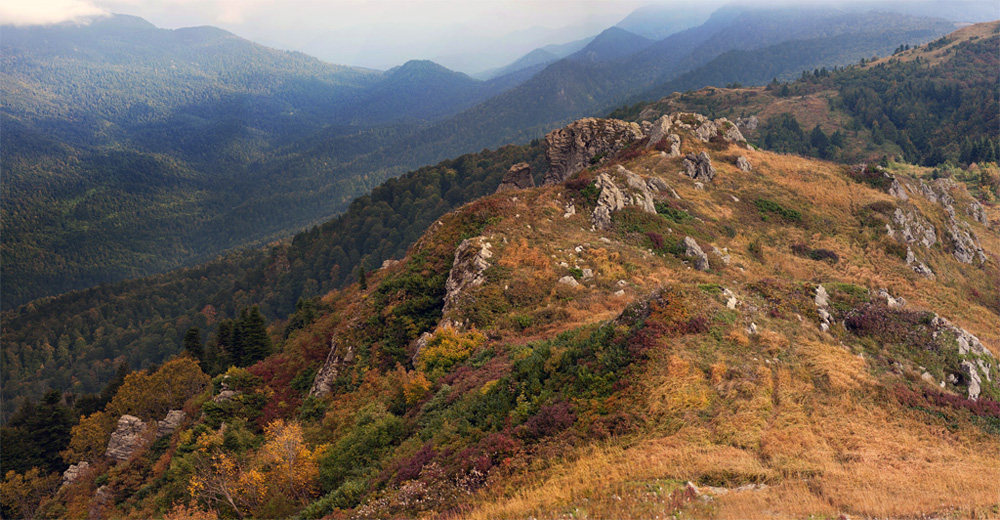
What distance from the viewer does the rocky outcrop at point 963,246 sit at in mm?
42438

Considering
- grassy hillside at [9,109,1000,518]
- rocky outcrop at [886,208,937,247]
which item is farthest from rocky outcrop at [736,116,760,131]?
grassy hillside at [9,109,1000,518]

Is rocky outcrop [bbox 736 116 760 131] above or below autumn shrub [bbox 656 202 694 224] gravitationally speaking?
above

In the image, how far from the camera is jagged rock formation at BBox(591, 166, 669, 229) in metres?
35.2

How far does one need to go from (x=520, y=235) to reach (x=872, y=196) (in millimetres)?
39095

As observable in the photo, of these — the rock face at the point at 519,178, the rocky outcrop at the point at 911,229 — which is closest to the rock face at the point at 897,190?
the rocky outcrop at the point at 911,229

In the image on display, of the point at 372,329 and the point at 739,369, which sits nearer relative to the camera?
the point at 739,369

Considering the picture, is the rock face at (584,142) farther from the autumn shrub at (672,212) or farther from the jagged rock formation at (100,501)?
the jagged rock formation at (100,501)

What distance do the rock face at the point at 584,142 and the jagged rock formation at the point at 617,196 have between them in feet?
80.5

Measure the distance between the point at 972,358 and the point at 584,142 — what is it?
59.2 meters

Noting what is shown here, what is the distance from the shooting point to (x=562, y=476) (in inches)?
408

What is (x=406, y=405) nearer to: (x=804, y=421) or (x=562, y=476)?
(x=562, y=476)

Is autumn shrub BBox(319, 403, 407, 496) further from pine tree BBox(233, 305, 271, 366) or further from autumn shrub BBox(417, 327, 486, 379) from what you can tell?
pine tree BBox(233, 305, 271, 366)

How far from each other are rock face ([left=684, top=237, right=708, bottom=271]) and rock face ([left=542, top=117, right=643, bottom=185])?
33.2 m

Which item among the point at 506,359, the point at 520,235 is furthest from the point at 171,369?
the point at 506,359
